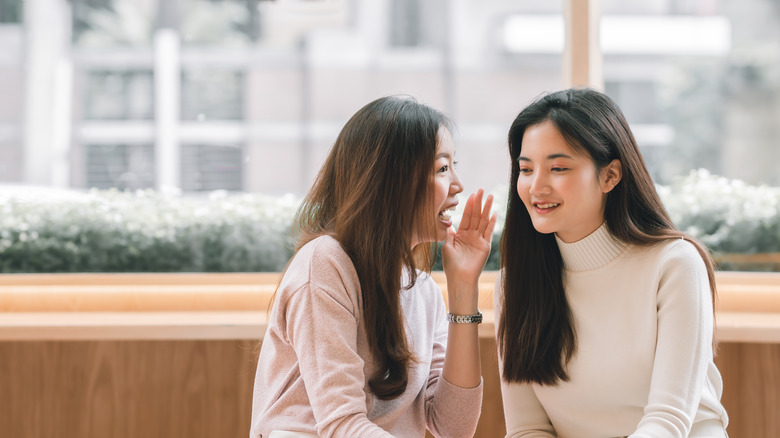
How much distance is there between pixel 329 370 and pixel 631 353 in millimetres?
599

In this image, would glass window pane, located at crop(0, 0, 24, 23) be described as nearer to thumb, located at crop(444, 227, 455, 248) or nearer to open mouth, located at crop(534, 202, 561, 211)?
thumb, located at crop(444, 227, 455, 248)

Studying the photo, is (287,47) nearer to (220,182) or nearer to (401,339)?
(220,182)

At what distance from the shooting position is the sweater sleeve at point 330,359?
4.19 feet

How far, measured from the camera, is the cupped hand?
1.56 m

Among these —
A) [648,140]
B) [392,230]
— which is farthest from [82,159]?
[648,140]

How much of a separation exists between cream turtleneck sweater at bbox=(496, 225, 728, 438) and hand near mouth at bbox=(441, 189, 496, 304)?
0.56ft

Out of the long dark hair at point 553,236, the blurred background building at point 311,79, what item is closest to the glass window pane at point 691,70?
the blurred background building at point 311,79

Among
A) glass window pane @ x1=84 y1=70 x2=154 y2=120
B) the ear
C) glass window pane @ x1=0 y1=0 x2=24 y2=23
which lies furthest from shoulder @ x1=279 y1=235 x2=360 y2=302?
glass window pane @ x1=0 y1=0 x2=24 y2=23

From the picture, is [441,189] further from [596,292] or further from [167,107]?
[167,107]

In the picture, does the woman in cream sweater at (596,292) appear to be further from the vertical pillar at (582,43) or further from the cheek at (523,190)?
the vertical pillar at (582,43)

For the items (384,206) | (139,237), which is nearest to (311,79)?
(139,237)

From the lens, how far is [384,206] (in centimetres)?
142

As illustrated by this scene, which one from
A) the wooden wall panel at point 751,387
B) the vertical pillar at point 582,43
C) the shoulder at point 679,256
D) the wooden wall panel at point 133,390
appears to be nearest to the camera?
the shoulder at point 679,256

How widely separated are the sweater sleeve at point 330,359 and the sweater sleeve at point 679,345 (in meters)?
0.50
